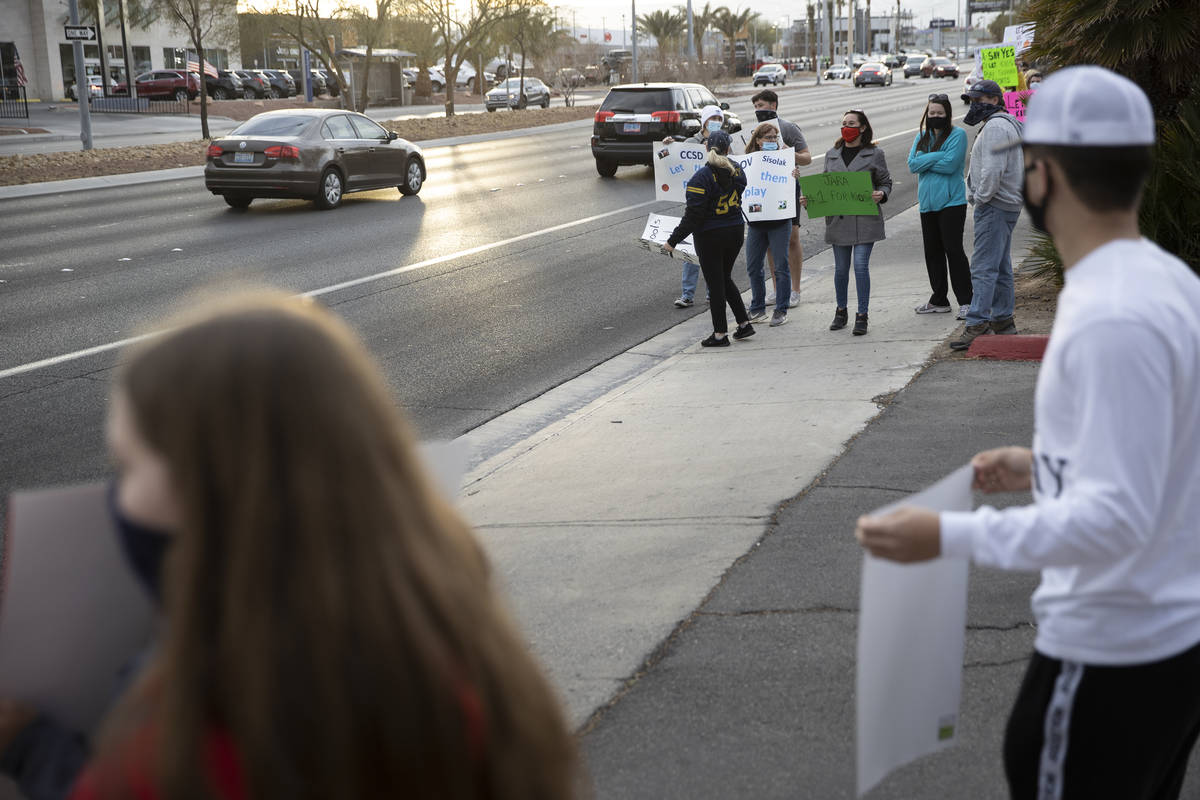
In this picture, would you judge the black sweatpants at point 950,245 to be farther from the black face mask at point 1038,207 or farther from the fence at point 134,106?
the fence at point 134,106

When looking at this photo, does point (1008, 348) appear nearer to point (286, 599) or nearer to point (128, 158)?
point (286, 599)

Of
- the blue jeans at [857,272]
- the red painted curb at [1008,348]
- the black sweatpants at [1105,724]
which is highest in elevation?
the black sweatpants at [1105,724]

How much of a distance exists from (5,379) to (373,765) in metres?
8.62

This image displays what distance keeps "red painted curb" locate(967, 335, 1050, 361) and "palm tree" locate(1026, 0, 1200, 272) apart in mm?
1353

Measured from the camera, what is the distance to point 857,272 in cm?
981

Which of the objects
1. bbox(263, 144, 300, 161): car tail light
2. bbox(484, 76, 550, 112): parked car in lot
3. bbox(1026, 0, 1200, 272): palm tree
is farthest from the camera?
bbox(484, 76, 550, 112): parked car in lot

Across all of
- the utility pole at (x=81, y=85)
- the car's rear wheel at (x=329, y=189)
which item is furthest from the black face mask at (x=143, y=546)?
the utility pole at (x=81, y=85)

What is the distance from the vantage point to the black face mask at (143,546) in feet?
4.73

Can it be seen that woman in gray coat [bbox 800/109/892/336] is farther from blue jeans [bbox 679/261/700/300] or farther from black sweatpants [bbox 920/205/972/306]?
blue jeans [bbox 679/261/700/300]

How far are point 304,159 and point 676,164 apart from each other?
28.6 ft

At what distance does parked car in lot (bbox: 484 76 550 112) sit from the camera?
173ft

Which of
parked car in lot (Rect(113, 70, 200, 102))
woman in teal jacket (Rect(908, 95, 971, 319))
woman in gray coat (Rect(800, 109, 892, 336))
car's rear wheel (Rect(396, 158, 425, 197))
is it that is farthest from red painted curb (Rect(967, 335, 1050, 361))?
parked car in lot (Rect(113, 70, 200, 102))

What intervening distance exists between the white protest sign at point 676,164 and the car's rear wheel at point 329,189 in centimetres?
858

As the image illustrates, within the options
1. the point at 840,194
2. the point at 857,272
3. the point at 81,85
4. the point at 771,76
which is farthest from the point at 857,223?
the point at 771,76
